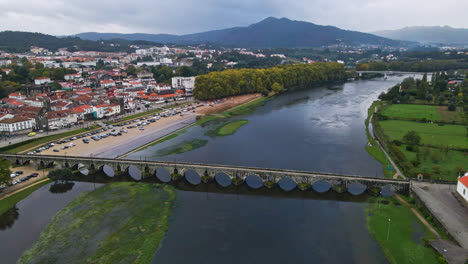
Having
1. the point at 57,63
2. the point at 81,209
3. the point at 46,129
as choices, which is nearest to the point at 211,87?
the point at 46,129

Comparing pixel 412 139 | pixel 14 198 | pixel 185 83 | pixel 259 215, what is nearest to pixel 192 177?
pixel 259 215

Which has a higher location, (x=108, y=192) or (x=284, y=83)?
(x=284, y=83)

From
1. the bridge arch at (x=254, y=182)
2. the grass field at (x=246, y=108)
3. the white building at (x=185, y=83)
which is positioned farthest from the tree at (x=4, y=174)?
the white building at (x=185, y=83)

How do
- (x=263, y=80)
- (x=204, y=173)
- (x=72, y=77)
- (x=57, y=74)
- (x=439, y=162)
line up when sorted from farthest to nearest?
1. (x=72, y=77)
2. (x=263, y=80)
3. (x=57, y=74)
4. (x=439, y=162)
5. (x=204, y=173)

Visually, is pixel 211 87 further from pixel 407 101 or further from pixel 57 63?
pixel 57 63

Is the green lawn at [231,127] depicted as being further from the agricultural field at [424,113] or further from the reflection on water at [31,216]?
the agricultural field at [424,113]

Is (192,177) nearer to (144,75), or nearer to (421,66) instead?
(144,75)

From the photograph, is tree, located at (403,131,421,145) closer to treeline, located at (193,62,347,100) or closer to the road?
the road
